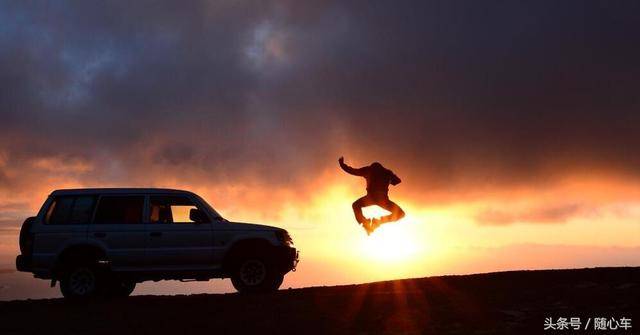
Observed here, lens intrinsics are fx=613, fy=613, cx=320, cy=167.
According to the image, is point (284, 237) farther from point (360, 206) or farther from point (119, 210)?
point (119, 210)

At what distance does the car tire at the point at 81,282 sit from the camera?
549 inches

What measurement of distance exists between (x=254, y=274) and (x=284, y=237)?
1.09 metres

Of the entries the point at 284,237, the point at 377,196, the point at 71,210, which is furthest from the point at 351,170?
the point at 71,210

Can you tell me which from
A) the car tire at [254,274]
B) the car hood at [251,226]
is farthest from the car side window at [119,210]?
the car tire at [254,274]

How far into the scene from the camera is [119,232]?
13.9m

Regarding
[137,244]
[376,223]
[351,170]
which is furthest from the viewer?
[351,170]

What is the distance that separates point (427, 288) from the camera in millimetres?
13578

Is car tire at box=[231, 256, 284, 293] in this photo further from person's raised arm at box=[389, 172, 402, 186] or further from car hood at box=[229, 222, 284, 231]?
person's raised arm at box=[389, 172, 402, 186]

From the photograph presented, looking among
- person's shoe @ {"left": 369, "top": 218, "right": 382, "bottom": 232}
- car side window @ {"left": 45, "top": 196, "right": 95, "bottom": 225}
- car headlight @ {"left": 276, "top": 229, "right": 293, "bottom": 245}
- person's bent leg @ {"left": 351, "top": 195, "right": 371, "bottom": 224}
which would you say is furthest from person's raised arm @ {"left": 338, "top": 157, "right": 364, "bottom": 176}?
car side window @ {"left": 45, "top": 196, "right": 95, "bottom": 225}

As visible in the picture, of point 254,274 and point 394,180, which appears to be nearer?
point 254,274

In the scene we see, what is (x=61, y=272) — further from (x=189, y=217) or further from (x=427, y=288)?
(x=427, y=288)

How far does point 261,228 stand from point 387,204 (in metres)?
3.08

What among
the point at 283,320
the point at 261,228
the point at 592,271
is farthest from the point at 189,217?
the point at 592,271

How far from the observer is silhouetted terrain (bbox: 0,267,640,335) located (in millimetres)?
10219
